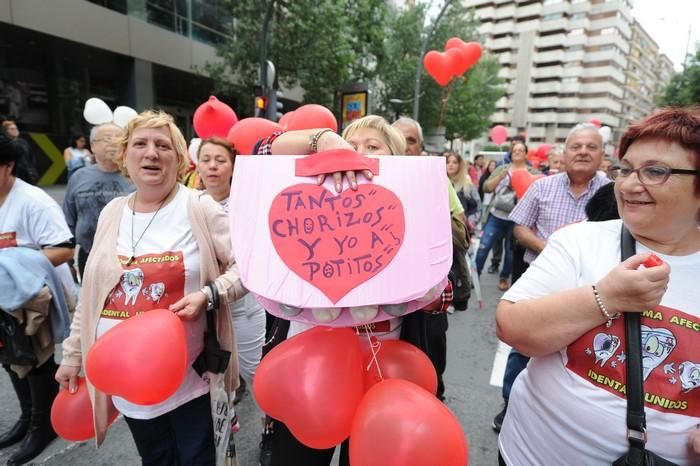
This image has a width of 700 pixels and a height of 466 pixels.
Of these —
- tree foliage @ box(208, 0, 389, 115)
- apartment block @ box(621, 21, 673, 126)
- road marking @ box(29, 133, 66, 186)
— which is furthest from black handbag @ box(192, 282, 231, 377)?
apartment block @ box(621, 21, 673, 126)

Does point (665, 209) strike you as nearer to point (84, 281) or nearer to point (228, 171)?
point (84, 281)

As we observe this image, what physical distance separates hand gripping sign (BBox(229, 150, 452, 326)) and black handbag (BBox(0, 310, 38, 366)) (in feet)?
6.02

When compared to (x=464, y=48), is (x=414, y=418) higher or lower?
lower

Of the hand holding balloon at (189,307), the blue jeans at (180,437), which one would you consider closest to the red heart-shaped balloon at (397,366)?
the hand holding balloon at (189,307)

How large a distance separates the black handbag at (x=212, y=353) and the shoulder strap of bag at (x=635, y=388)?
1414 mm

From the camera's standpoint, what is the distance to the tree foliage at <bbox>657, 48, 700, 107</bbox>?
Result: 1816cm

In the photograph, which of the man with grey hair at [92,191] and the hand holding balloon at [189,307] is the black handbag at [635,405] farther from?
the man with grey hair at [92,191]

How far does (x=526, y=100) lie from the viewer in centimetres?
6038

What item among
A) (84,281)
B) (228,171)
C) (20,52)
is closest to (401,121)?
(228,171)

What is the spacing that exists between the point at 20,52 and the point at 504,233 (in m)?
13.8

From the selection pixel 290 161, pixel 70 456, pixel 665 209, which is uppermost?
pixel 290 161

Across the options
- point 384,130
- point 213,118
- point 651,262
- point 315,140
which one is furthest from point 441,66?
point 651,262

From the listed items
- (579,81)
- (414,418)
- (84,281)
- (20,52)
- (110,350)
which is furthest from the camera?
(579,81)

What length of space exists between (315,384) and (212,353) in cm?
80
